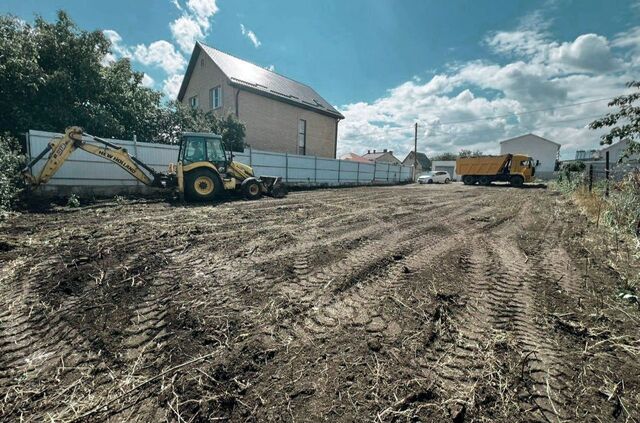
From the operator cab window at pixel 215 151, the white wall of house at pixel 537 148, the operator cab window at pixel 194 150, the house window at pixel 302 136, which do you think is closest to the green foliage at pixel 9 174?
the operator cab window at pixel 194 150

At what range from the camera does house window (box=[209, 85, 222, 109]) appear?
18261mm

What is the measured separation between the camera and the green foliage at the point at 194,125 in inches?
561

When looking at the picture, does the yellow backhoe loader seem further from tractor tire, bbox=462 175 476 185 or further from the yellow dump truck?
tractor tire, bbox=462 175 476 185

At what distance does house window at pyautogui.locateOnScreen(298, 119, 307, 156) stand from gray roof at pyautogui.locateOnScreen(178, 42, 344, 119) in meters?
1.22

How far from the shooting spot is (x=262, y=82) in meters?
19.3

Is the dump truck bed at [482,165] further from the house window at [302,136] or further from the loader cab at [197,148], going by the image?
the loader cab at [197,148]

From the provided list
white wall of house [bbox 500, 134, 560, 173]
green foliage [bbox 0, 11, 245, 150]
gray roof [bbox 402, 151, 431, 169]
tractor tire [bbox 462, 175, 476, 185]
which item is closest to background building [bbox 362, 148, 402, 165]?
gray roof [bbox 402, 151, 431, 169]

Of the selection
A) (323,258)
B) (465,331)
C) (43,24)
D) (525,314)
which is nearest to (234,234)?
(323,258)

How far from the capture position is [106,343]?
→ 207 centimetres

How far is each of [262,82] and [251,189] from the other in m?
12.7

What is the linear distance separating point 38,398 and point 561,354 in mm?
3422

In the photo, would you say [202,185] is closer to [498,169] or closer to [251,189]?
[251,189]

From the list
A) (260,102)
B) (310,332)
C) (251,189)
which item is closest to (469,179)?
(260,102)

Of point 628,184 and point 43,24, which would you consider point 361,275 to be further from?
point 43,24
